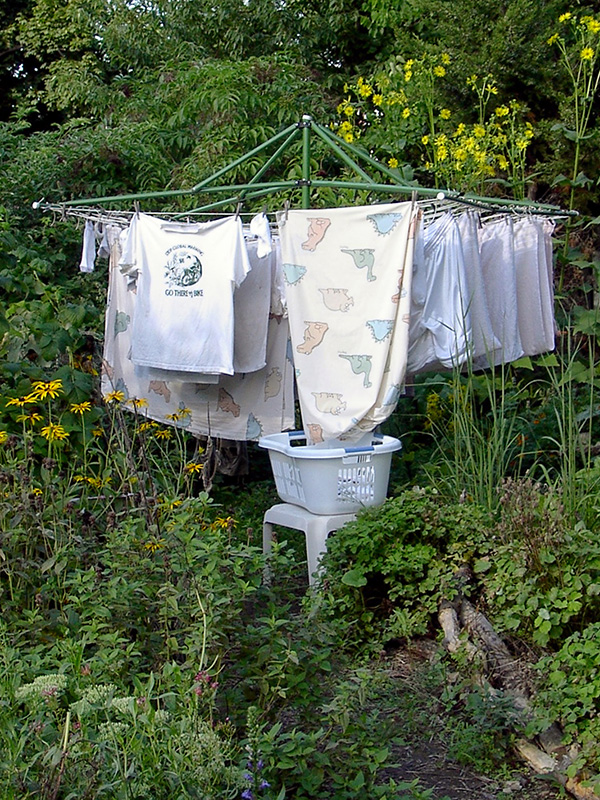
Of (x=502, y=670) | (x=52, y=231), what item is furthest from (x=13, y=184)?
(x=502, y=670)

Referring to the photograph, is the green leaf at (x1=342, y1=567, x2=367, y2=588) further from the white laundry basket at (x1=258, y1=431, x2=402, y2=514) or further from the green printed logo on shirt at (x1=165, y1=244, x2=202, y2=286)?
the green printed logo on shirt at (x1=165, y1=244, x2=202, y2=286)

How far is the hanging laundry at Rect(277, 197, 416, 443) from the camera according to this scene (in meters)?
3.82

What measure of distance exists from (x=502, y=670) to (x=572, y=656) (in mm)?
287

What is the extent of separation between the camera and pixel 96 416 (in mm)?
3859

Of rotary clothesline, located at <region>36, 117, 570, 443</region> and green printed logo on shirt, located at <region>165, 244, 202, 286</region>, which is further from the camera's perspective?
green printed logo on shirt, located at <region>165, 244, 202, 286</region>

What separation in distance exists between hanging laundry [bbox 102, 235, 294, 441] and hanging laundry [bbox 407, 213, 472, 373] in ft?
2.43

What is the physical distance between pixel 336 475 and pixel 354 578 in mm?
547

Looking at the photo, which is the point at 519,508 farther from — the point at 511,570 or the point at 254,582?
the point at 254,582

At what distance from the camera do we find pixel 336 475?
3.83 metres

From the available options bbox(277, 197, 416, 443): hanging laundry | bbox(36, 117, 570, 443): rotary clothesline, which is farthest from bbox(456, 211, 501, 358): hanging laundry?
bbox(277, 197, 416, 443): hanging laundry

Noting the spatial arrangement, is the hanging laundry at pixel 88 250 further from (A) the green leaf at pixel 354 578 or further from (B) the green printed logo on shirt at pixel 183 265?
(A) the green leaf at pixel 354 578

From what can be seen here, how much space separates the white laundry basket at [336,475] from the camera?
150 inches

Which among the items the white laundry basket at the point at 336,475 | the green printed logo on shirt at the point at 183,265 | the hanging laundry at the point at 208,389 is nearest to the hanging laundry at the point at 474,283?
the white laundry basket at the point at 336,475

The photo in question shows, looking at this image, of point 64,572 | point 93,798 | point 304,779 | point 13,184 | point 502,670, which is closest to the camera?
point 93,798
